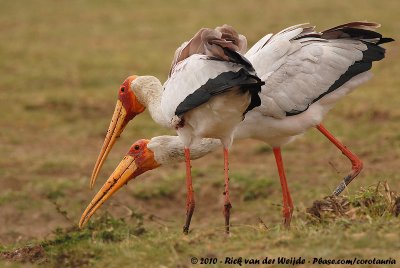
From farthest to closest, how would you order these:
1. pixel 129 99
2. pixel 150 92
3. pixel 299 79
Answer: pixel 129 99, pixel 150 92, pixel 299 79

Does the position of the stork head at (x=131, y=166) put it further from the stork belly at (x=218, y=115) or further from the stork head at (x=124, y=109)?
the stork belly at (x=218, y=115)

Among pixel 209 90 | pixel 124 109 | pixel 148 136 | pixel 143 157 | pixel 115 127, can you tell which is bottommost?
pixel 148 136

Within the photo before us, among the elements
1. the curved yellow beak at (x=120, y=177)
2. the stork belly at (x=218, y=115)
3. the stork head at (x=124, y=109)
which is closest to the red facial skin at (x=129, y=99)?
the stork head at (x=124, y=109)

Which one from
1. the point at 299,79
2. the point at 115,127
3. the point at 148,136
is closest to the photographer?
the point at 299,79

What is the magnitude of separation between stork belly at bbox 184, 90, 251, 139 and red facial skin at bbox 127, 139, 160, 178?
1.05m

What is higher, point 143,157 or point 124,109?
point 124,109

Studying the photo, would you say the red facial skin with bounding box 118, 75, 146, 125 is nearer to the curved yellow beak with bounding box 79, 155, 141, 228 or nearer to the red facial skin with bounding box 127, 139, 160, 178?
the red facial skin with bounding box 127, 139, 160, 178

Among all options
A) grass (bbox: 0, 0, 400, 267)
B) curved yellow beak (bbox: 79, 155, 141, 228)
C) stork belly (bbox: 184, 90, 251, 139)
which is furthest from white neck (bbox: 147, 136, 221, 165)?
stork belly (bbox: 184, 90, 251, 139)

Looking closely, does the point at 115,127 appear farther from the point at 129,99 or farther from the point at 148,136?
the point at 148,136

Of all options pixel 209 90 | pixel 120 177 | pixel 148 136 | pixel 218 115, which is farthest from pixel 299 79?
pixel 148 136

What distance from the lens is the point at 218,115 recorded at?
5637mm

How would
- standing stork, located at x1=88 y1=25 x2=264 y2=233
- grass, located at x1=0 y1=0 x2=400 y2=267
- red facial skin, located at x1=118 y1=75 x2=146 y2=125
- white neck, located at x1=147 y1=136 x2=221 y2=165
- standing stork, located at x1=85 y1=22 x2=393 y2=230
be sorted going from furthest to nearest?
red facial skin, located at x1=118 y1=75 x2=146 y2=125 → white neck, located at x1=147 y1=136 x2=221 y2=165 → standing stork, located at x1=85 y1=22 x2=393 y2=230 → standing stork, located at x1=88 y1=25 x2=264 y2=233 → grass, located at x1=0 y1=0 x2=400 y2=267

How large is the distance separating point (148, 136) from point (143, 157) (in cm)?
310

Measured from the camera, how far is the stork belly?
549 cm
